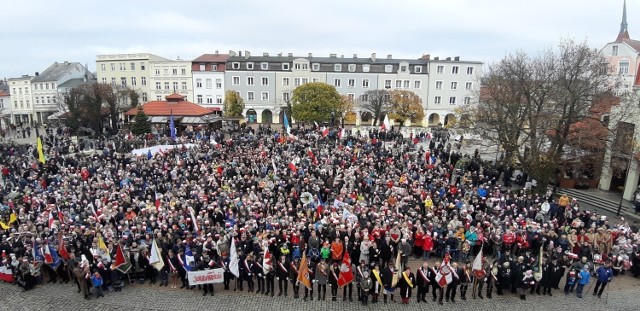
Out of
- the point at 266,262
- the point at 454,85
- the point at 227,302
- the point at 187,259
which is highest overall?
the point at 454,85

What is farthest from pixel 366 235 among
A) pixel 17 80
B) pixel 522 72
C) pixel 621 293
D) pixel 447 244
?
pixel 17 80

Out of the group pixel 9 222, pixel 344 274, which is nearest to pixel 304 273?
pixel 344 274

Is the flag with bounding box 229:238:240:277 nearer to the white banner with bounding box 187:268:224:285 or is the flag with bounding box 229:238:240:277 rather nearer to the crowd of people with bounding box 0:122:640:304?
the crowd of people with bounding box 0:122:640:304

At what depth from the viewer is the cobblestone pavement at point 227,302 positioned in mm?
12086

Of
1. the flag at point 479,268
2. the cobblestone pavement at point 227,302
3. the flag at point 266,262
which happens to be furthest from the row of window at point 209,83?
the flag at point 479,268

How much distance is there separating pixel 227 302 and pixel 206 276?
1007 mm

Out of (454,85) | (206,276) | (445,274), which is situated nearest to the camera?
(445,274)

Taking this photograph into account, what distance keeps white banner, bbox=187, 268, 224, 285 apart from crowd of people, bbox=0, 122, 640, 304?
240 millimetres

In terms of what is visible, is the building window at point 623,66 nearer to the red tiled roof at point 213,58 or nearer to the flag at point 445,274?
the flag at point 445,274

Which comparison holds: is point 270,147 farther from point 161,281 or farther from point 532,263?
point 532,263

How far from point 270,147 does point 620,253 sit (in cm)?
2237

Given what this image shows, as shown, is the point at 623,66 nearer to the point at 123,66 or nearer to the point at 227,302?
the point at 227,302

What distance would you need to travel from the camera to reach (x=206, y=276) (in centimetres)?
1241

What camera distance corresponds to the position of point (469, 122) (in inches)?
1113
